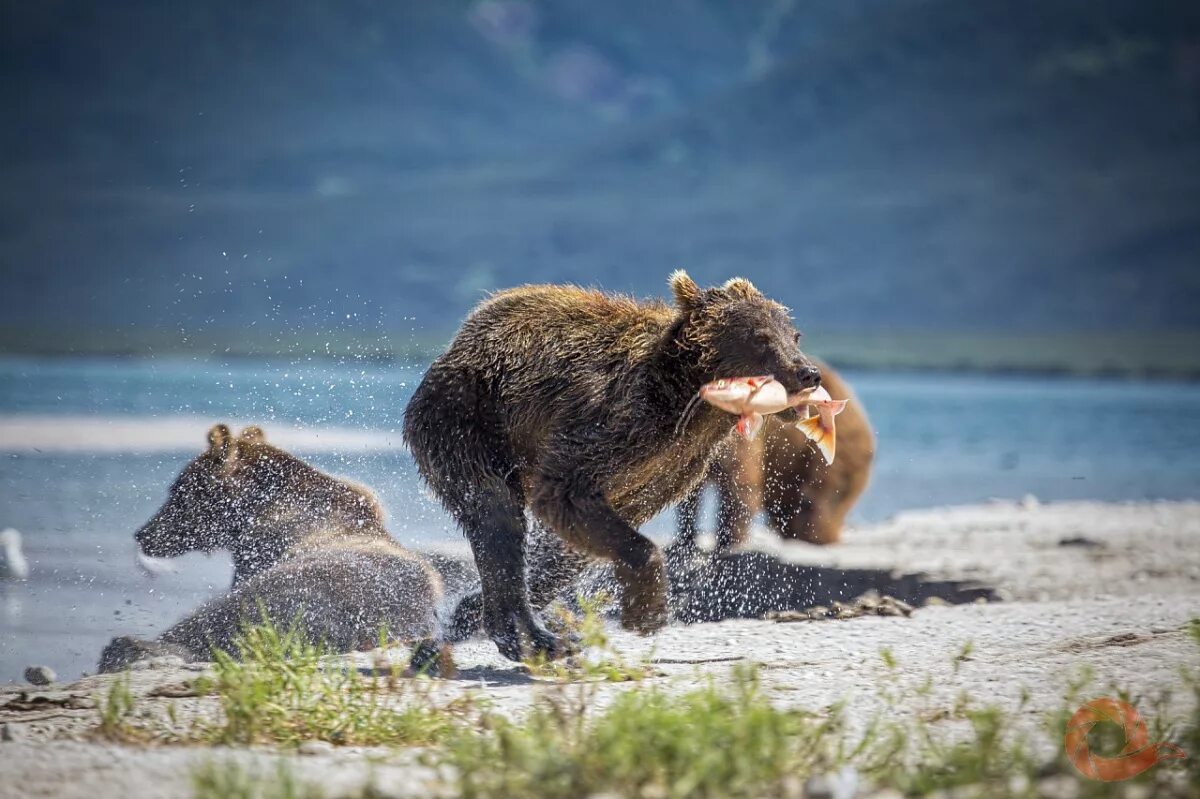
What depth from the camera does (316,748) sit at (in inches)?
212

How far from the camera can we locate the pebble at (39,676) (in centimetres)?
810

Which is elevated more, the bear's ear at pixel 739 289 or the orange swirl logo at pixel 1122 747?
the bear's ear at pixel 739 289

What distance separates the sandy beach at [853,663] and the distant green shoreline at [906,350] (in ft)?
116

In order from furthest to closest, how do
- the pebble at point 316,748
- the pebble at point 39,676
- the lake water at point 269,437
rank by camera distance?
the lake water at point 269,437 < the pebble at point 39,676 < the pebble at point 316,748

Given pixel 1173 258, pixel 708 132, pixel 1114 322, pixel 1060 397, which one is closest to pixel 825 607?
pixel 1060 397

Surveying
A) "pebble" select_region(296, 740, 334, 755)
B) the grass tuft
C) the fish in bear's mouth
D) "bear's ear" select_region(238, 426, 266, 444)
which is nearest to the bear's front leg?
the fish in bear's mouth

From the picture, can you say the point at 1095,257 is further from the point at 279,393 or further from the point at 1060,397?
the point at 279,393

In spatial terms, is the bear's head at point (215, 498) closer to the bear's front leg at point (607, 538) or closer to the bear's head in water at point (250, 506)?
the bear's head in water at point (250, 506)

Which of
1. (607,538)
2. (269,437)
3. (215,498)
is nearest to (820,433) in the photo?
(607,538)

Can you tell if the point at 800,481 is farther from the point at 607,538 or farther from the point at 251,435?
the point at 607,538

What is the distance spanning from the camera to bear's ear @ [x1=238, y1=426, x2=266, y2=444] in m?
9.99

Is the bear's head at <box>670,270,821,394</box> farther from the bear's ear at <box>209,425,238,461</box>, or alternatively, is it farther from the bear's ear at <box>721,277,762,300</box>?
the bear's ear at <box>209,425,238,461</box>

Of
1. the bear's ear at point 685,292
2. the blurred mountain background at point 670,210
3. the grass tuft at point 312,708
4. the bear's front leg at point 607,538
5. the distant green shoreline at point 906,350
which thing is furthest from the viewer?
the blurred mountain background at point 670,210

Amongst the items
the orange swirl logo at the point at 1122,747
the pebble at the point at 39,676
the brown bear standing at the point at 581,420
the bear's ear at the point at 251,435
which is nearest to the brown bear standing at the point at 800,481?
the bear's ear at the point at 251,435
